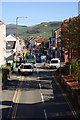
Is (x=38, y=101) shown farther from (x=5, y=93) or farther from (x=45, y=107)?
(x=5, y=93)

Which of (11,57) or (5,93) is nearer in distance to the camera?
(5,93)

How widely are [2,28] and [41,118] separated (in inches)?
1660

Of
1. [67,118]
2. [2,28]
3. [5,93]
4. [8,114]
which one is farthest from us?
[2,28]

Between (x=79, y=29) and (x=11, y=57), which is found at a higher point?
(x=79, y=29)

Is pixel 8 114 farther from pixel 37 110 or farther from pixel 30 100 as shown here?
pixel 30 100

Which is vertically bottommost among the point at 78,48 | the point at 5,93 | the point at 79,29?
the point at 5,93

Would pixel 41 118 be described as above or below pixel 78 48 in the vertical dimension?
below

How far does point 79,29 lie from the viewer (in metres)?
24.8

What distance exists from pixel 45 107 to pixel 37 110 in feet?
4.10

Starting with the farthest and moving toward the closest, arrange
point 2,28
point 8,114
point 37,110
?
point 2,28
point 37,110
point 8,114

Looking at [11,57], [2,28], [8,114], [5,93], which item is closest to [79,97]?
[8,114]

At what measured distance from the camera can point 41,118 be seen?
60.6 ft

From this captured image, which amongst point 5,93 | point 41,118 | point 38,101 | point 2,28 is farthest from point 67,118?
point 2,28

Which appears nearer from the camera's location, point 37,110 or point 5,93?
point 37,110
